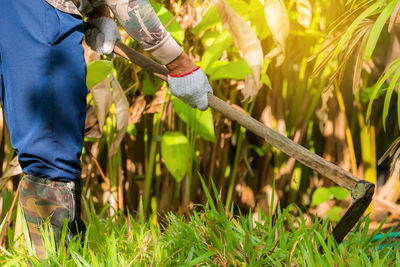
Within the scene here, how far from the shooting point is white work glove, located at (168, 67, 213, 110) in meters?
1.21

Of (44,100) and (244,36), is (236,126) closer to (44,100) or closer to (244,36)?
(244,36)

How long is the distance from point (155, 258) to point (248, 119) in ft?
1.23

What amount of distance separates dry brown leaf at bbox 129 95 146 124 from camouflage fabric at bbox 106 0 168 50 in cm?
52

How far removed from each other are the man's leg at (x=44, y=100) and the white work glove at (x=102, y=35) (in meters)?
0.18

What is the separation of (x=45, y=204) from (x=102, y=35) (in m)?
0.46

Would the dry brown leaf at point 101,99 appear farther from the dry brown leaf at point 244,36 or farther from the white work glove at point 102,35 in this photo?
the dry brown leaf at point 244,36

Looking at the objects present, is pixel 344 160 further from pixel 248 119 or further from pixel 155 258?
pixel 155 258

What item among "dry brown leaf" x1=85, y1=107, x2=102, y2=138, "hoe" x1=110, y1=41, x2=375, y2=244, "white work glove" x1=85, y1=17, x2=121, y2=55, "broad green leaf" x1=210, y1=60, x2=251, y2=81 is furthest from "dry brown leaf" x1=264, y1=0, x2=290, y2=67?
"dry brown leaf" x1=85, y1=107, x2=102, y2=138

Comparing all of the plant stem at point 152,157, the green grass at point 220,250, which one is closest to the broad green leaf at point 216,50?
the plant stem at point 152,157

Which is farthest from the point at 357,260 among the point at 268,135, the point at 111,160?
the point at 111,160

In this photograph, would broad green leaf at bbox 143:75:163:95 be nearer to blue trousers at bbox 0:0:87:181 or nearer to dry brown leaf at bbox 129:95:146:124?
dry brown leaf at bbox 129:95:146:124

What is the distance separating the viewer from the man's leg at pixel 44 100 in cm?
104

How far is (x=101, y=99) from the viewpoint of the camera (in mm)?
1471

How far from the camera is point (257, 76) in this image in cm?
131
